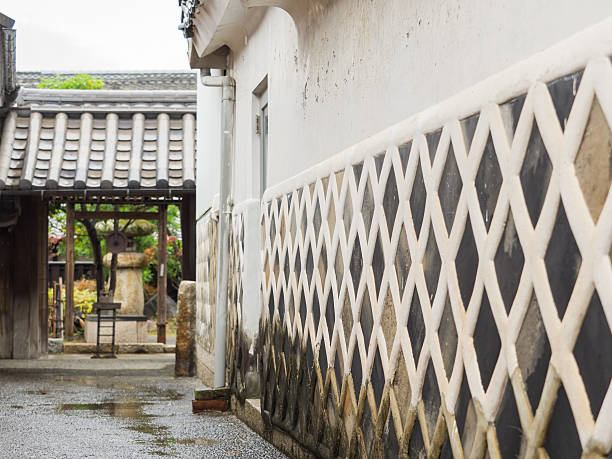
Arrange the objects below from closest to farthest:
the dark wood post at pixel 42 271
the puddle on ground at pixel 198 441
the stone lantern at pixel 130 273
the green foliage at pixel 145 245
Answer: the puddle on ground at pixel 198 441, the dark wood post at pixel 42 271, the stone lantern at pixel 130 273, the green foliage at pixel 145 245

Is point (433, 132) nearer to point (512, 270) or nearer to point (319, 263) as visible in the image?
point (512, 270)

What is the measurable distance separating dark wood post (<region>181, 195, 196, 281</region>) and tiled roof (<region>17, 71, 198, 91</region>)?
13.2 metres

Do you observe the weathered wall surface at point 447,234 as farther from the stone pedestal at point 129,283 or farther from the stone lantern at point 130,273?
the stone pedestal at point 129,283

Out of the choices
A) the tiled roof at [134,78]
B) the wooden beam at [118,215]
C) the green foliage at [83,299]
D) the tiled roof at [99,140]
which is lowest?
the green foliage at [83,299]

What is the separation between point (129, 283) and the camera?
22.5 meters

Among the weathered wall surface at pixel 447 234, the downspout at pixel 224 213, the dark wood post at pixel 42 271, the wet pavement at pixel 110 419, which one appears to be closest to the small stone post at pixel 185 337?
the wet pavement at pixel 110 419

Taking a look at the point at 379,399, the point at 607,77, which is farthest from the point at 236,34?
the point at 607,77

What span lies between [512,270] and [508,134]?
41 cm

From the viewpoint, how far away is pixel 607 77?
7.00 feet

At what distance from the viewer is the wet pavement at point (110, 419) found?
6609 millimetres

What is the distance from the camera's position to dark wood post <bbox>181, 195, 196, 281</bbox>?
48.8 feet

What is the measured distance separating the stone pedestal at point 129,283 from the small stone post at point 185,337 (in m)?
9.59

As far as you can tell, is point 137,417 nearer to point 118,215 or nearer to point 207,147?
point 207,147

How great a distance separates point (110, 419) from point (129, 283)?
47.1 ft
